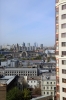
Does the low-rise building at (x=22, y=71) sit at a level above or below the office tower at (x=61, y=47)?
below

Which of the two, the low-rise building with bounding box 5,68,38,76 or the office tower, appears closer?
the office tower

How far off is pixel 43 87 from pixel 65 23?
5089mm

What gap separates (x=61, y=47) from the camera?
4.10 metres

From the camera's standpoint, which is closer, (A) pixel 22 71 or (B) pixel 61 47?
(B) pixel 61 47

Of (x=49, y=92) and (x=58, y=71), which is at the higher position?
(x=58, y=71)

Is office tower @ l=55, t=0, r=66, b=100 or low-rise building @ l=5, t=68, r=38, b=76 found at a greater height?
office tower @ l=55, t=0, r=66, b=100

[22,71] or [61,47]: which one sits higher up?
[61,47]

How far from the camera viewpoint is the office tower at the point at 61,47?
13.3ft

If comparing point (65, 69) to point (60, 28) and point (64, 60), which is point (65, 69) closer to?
point (64, 60)

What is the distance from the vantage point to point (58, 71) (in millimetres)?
4191

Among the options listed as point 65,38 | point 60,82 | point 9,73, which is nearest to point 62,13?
point 65,38

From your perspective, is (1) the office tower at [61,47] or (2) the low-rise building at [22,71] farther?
(2) the low-rise building at [22,71]

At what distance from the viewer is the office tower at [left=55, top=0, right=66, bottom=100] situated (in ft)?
13.3

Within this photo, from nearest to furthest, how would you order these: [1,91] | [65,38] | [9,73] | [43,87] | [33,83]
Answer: [65,38], [1,91], [43,87], [33,83], [9,73]
